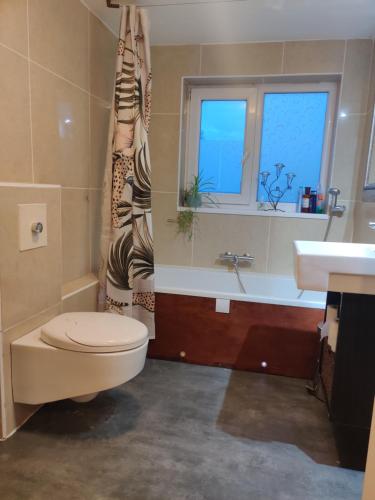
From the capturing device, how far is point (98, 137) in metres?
2.46

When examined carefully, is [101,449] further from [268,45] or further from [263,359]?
[268,45]

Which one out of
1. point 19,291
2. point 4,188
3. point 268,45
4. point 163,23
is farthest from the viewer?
point 268,45

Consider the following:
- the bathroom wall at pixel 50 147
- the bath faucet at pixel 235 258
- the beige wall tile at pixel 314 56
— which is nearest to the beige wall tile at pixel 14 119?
the bathroom wall at pixel 50 147

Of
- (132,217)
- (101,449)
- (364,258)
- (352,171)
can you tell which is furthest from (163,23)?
(101,449)

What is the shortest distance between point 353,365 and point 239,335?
34.4 inches

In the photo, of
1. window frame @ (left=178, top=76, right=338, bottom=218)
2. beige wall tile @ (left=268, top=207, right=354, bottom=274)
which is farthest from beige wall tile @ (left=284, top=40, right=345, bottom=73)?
beige wall tile @ (left=268, top=207, right=354, bottom=274)

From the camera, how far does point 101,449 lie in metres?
1.52

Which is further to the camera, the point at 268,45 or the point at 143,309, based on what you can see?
the point at 268,45

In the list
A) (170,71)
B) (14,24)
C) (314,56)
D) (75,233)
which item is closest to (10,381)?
(75,233)

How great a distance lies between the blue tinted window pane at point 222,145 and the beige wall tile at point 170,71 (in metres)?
0.26

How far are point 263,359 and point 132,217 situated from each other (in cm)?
119

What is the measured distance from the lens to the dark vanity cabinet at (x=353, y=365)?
4.41 ft

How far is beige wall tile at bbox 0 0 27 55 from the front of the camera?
1554mm

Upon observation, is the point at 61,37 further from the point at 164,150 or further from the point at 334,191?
the point at 334,191
